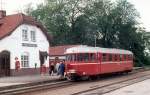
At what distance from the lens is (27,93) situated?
23469 mm

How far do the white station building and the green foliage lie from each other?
1115 inches

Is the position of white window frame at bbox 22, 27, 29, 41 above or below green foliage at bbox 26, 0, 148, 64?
below

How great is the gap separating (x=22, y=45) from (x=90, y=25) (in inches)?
1307

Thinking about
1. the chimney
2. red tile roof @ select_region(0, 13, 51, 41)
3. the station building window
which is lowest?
the station building window

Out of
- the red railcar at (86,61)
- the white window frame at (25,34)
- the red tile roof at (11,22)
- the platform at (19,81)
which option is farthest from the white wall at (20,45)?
the red railcar at (86,61)

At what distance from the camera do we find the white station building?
40500 mm

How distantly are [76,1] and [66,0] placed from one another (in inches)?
74.2

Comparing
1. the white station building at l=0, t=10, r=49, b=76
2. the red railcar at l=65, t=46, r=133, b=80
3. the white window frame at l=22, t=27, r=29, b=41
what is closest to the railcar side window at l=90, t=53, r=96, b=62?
the red railcar at l=65, t=46, r=133, b=80

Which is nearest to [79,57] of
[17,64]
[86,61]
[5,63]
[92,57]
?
[86,61]

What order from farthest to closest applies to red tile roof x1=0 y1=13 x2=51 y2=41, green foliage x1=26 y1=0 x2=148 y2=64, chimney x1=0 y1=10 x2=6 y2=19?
1. green foliage x1=26 y1=0 x2=148 y2=64
2. chimney x1=0 y1=10 x2=6 y2=19
3. red tile roof x1=0 y1=13 x2=51 y2=41

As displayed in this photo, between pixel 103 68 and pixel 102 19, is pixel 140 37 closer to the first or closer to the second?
pixel 102 19

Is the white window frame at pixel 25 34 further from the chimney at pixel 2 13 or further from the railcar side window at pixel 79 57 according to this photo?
the railcar side window at pixel 79 57

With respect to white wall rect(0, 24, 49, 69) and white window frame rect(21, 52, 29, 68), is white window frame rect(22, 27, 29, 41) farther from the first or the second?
white window frame rect(21, 52, 29, 68)

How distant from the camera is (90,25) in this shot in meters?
74.1
